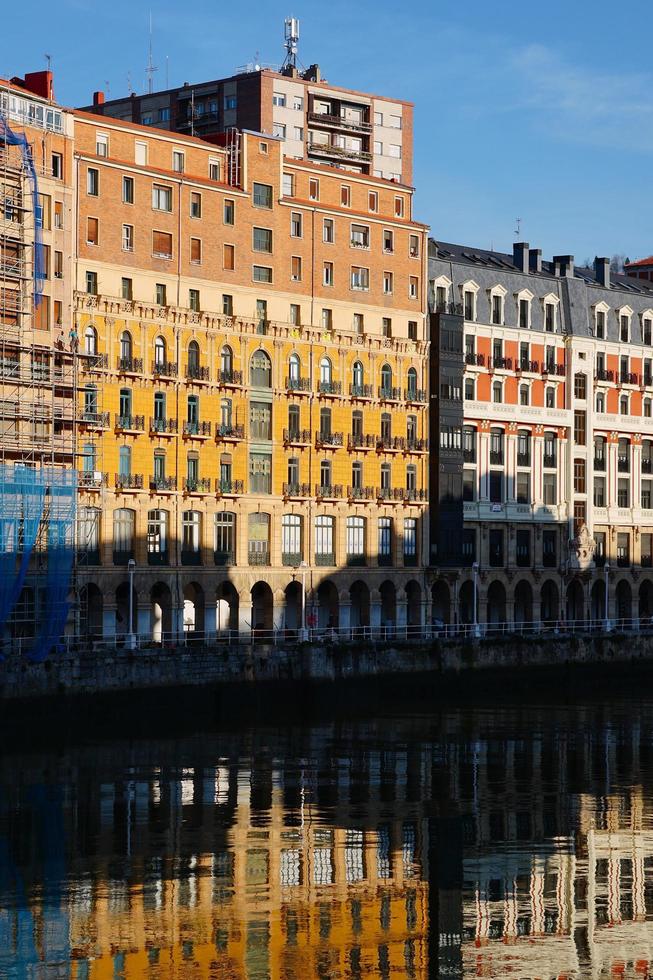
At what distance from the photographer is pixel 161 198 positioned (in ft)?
374

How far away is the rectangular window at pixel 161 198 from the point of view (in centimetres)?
11338

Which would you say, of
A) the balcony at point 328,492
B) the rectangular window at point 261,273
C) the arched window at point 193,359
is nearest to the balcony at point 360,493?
the balcony at point 328,492

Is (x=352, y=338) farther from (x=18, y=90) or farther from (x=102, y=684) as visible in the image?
(x=102, y=684)

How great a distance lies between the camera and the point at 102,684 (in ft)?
300

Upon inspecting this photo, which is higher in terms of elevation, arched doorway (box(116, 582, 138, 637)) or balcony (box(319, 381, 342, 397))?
balcony (box(319, 381, 342, 397))

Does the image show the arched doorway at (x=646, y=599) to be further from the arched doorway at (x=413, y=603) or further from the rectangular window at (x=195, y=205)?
the rectangular window at (x=195, y=205)

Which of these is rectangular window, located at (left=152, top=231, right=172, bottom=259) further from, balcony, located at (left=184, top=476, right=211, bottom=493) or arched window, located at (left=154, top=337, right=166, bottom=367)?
balcony, located at (left=184, top=476, right=211, bottom=493)

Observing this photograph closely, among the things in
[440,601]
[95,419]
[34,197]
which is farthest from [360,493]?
[34,197]

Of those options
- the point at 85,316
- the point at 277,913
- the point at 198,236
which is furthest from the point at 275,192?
the point at 277,913

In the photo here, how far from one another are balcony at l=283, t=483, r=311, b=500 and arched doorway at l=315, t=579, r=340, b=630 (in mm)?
5766

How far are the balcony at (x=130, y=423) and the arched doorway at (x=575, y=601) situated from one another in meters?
41.8

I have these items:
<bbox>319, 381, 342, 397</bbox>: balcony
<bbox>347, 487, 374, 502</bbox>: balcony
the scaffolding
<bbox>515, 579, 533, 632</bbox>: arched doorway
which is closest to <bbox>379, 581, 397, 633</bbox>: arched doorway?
<bbox>347, 487, 374, 502</bbox>: balcony

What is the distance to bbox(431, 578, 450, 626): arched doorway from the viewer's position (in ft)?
434

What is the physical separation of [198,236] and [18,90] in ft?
52.8
